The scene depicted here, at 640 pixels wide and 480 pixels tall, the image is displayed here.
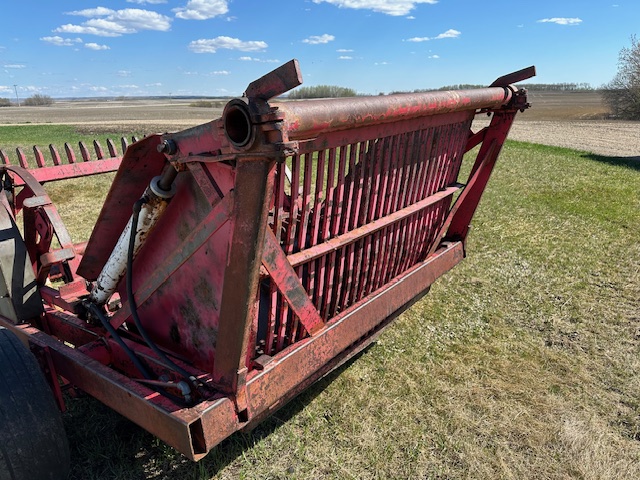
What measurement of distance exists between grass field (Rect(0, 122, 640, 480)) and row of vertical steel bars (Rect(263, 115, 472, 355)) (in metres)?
0.73

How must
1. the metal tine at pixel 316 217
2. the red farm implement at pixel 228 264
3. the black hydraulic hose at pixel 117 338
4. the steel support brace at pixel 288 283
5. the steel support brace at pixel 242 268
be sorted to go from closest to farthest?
the steel support brace at pixel 242 268 < the red farm implement at pixel 228 264 < the steel support brace at pixel 288 283 < the metal tine at pixel 316 217 < the black hydraulic hose at pixel 117 338

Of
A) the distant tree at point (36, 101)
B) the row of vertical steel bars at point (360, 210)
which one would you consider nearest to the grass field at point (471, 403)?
the row of vertical steel bars at point (360, 210)

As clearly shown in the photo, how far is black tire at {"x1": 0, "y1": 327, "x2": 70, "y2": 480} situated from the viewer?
6.70 ft

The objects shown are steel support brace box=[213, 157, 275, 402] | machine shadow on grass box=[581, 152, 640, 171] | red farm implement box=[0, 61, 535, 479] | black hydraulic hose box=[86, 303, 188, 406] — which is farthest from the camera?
machine shadow on grass box=[581, 152, 640, 171]

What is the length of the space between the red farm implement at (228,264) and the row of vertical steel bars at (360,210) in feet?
0.04

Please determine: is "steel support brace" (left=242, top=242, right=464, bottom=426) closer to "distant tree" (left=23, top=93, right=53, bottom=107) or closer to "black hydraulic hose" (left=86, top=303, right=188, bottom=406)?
"black hydraulic hose" (left=86, top=303, right=188, bottom=406)

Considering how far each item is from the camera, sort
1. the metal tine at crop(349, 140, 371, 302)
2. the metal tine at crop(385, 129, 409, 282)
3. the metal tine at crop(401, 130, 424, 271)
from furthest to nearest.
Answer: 1. the metal tine at crop(401, 130, 424, 271)
2. the metal tine at crop(385, 129, 409, 282)
3. the metal tine at crop(349, 140, 371, 302)

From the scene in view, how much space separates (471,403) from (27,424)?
242 cm

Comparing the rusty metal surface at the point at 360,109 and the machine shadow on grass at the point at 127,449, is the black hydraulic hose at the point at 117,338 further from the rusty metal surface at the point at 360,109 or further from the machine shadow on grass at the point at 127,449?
the rusty metal surface at the point at 360,109

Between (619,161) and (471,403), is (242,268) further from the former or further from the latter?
(619,161)

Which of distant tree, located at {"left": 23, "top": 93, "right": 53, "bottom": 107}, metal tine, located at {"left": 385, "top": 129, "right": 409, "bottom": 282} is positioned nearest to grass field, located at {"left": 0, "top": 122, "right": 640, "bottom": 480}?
metal tine, located at {"left": 385, "top": 129, "right": 409, "bottom": 282}

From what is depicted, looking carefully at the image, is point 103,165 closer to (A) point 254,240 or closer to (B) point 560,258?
(A) point 254,240

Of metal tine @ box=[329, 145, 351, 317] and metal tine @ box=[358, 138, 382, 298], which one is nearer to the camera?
metal tine @ box=[329, 145, 351, 317]

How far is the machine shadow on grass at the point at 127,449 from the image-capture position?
8.14 feet
